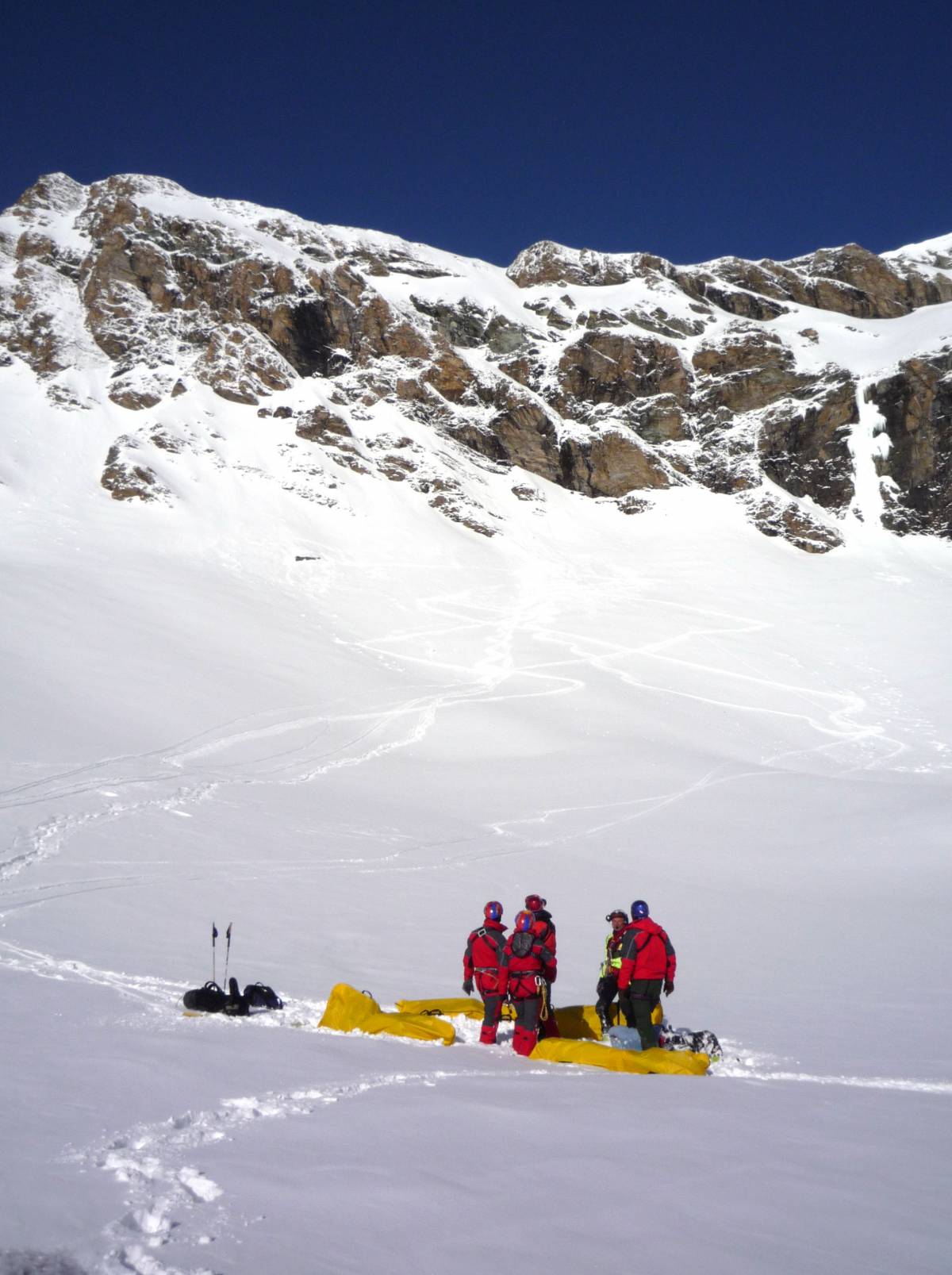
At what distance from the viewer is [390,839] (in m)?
13.3

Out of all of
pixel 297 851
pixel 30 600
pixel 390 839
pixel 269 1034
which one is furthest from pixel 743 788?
pixel 30 600

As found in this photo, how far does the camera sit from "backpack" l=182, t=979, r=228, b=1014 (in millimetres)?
5754

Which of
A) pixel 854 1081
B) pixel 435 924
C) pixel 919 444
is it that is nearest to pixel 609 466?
pixel 919 444

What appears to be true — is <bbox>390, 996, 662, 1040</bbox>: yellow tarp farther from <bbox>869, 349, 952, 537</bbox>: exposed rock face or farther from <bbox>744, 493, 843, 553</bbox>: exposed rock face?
<bbox>869, 349, 952, 537</bbox>: exposed rock face

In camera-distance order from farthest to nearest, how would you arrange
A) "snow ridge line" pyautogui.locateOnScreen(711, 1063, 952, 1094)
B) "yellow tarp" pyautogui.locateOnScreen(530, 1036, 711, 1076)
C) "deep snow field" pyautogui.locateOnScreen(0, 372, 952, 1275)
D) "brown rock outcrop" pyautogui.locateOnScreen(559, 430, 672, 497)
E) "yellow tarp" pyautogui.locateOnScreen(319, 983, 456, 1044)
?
1. "brown rock outcrop" pyautogui.locateOnScreen(559, 430, 672, 497)
2. "yellow tarp" pyautogui.locateOnScreen(319, 983, 456, 1044)
3. "yellow tarp" pyautogui.locateOnScreen(530, 1036, 711, 1076)
4. "snow ridge line" pyautogui.locateOnScreen(711, 1063, 952, 1094)
5. "deep snow field" pyautogui.locateOnScreen(0, 372, 952, 1275)

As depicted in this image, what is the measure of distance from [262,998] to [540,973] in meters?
2.03

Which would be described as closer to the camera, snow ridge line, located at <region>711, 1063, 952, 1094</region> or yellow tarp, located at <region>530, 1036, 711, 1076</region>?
snow ridge line, located at <region>711, 1063, 952, 1094</region>

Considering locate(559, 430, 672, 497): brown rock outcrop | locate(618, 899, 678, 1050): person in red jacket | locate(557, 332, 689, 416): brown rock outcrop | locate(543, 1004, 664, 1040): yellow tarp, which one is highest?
locate(557, 332, 689, 416): brown rock outcrop

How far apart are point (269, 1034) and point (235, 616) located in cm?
2850

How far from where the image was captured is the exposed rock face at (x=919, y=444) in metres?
65.6

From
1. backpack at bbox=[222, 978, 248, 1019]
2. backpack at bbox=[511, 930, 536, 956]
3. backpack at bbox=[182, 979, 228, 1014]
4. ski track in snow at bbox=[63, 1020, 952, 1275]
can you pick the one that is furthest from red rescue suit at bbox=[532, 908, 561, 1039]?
backpack at bbox=[182, 979, 228, 1014]

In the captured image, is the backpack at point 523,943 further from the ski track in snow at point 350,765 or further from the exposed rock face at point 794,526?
the exposed rock face at point 794,526

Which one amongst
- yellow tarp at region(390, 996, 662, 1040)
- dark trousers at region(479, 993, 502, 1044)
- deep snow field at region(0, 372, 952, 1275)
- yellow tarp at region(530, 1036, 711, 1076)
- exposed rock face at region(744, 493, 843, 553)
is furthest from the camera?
exposed rock face at region(744, 493, 843, 553)

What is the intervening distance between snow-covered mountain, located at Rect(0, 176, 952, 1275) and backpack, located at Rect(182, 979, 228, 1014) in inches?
6.6
